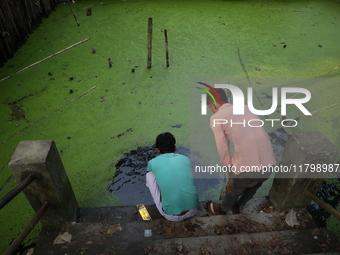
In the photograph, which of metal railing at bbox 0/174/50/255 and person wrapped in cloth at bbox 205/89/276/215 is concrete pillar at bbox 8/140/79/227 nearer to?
metal railing at bbox 0/174/50/255

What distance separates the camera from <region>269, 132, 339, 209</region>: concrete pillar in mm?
1568

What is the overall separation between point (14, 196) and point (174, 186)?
97 cm

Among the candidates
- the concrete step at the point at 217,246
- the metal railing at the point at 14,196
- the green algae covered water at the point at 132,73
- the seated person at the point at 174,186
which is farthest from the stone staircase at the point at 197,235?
the green algae covered water at the point at 132,73

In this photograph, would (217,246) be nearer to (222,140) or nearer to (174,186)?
(174,186)

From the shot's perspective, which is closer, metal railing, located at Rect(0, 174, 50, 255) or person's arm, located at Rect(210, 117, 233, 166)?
metal railing, located at Rect(0, 174, 50, 255)

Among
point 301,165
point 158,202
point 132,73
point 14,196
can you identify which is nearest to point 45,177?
point 14,196

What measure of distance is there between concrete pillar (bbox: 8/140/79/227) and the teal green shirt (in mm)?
680

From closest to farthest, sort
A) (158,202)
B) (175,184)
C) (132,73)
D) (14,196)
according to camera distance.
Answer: (14,196) → (175,184) → (158,202) → (132,73)

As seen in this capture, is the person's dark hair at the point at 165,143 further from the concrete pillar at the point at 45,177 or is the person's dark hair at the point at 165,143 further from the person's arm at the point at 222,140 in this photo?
the concrete pillar at the point at 45,177

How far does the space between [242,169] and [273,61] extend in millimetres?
3472

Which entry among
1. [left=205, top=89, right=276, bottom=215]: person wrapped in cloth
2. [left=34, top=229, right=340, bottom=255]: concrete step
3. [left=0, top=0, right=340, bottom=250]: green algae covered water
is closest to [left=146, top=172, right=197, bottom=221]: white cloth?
[left=34, top=229, right=340, bottom=255]: concrete step

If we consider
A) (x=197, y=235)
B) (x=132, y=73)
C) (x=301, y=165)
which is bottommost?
(x=197, y=235)

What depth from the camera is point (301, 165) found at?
63.4 inches

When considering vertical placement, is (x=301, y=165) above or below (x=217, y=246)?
above
